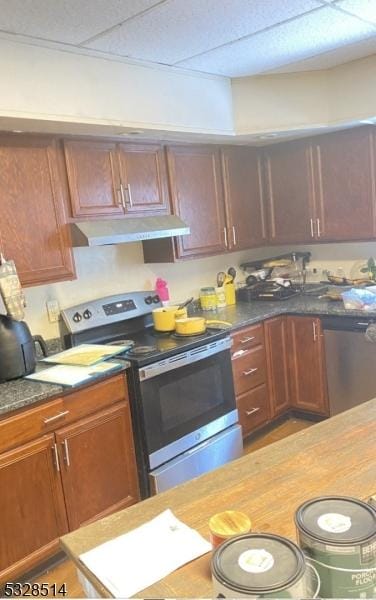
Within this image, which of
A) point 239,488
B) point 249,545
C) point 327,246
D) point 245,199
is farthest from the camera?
point 327,246

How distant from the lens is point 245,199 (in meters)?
3.82

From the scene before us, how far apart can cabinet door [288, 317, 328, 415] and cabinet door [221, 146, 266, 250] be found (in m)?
0.74

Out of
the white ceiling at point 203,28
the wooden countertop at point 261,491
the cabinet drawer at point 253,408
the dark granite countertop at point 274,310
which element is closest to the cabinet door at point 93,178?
the white ceiling at point 203,28

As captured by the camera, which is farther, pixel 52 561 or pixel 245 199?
pixel 245 199

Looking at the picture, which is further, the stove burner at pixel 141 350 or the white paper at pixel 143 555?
the stove burner at pixel 141 350

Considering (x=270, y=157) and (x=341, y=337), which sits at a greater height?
(x=270, y=157)

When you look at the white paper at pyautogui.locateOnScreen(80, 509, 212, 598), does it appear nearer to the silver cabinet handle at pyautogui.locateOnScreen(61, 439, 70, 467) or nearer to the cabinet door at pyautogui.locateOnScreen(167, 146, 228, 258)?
the silver cabinet handle at pyautogui.locateOnScreen(61, 439, 70, 467)

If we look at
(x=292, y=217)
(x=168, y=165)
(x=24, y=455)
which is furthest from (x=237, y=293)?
(x=24, y=455)

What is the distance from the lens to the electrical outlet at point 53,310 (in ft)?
9.61

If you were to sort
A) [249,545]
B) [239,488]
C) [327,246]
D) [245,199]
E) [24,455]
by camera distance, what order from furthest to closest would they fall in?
[327,246] → [245,199] → [24,455] → [239,488] → [249,545]

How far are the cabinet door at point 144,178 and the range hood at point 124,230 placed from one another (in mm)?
77

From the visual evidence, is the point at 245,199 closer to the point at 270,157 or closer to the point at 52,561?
the point at 270,157

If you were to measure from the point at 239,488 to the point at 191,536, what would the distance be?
22 cm

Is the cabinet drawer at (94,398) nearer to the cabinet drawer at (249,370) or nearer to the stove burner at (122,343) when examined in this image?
the stove burner at (122,343)
